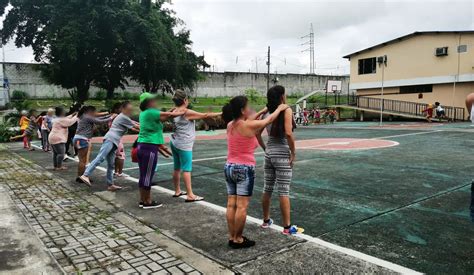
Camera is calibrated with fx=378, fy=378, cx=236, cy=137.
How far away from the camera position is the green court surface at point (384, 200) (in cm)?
400

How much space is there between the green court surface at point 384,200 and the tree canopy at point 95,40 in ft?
50.7

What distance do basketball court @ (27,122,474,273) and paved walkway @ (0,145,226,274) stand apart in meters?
1.36

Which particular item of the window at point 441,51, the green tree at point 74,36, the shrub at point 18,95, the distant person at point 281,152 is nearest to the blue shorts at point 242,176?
the distant person at point 281,152

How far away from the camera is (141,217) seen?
17.7 ft

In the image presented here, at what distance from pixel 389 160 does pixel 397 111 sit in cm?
2243

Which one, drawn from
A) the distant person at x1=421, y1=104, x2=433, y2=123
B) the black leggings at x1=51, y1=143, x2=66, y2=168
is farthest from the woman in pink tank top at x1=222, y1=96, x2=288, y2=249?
the distant person at x1=421, y1=104, x2=433, y2=123

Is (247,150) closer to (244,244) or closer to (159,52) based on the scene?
(244,244)

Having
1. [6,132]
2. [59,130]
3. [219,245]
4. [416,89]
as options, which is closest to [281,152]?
[219,245]

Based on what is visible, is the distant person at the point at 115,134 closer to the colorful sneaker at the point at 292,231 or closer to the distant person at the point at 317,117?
→ the colorful sneaker at the point at 292,231

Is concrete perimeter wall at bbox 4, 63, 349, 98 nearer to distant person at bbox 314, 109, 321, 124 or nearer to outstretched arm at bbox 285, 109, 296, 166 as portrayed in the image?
distant person at bbox 314, 109, 321, 124

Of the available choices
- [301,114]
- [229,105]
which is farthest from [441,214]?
[301,114]

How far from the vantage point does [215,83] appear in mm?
43781

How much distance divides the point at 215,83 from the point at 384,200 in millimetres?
38870

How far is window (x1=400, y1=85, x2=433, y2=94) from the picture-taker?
95.1ft
